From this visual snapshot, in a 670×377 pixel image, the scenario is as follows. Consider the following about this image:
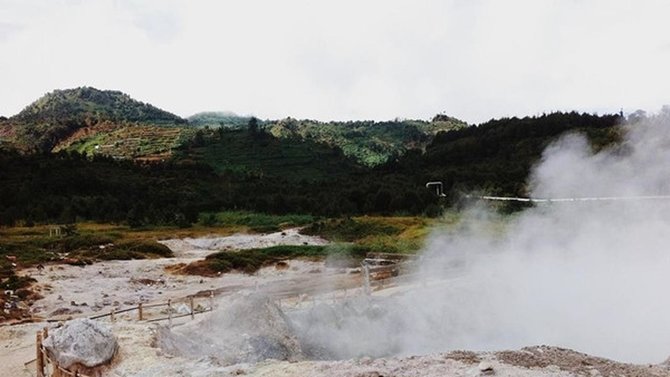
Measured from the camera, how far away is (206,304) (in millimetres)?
19188

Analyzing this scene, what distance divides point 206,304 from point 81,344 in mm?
7895

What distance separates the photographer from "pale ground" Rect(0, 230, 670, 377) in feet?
30.5

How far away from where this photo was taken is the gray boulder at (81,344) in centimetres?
1124

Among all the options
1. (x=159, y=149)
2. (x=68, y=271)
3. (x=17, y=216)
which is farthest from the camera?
(x=159, y=149)

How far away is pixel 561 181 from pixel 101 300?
50.3 ft

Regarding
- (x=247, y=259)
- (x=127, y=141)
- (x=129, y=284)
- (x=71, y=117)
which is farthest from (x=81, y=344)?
(x=71, y=117)

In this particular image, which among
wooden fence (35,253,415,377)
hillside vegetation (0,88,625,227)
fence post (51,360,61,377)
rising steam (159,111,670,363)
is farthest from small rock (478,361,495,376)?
hillside vegetation (0,88,625,227)

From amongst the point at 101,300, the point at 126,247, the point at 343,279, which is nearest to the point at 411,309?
the point at 343,279

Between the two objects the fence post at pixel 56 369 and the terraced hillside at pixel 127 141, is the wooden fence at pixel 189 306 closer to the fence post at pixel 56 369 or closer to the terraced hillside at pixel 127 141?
the fence post at pixel 56 369

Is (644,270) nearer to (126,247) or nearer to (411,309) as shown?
(411,309)

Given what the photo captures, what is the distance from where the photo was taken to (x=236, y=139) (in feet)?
292

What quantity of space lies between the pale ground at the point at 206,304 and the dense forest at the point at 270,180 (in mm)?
9838

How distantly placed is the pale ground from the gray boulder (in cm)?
27

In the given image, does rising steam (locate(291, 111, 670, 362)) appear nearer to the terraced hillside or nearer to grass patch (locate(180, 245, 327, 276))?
grass patch (locate(180, 245, 327, 276))
